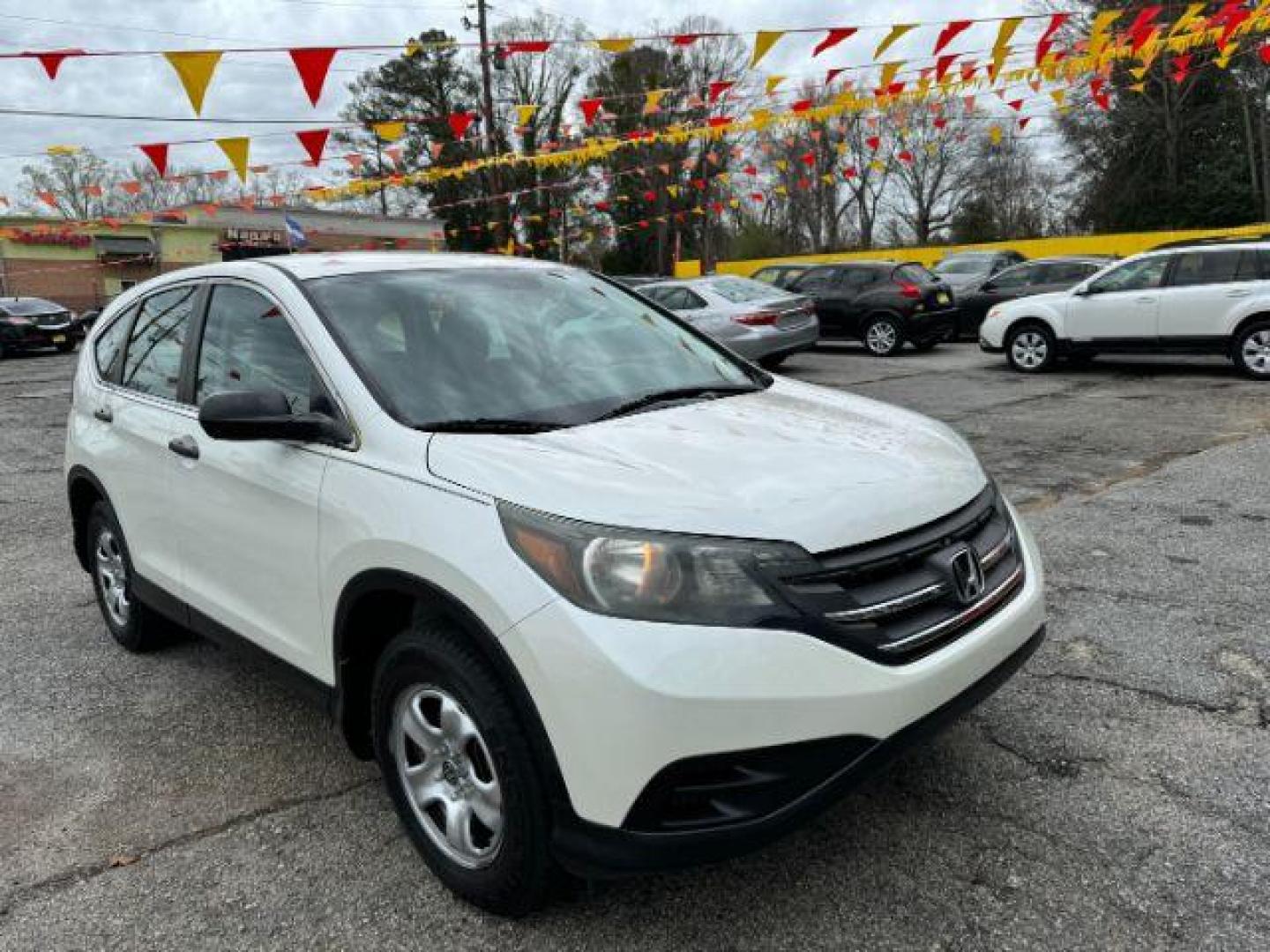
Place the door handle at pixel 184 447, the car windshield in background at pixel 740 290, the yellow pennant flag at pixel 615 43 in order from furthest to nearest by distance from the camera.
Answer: the car windshield in background at pixel 740 290, the yellow pennant flag at pixel 615 43, the door handle at pixel 184 447

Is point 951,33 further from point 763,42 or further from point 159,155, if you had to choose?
point 159,155

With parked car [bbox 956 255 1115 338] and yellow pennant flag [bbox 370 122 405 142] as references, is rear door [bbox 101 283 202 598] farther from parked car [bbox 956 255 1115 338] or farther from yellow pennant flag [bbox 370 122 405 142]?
parked car [bbox 956 255 1115 338]

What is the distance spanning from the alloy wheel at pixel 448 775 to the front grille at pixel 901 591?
0.87 metres

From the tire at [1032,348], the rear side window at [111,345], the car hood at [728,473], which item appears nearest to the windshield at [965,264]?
the tire at [1032,348]

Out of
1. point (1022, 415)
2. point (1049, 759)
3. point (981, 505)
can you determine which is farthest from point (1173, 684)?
point (1022, 415)

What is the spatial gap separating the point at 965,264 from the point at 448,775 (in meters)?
19.2

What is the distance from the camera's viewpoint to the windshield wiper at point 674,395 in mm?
2816

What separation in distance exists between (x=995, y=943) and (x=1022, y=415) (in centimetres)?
809

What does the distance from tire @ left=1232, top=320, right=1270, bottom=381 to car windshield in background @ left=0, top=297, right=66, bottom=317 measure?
24822mm

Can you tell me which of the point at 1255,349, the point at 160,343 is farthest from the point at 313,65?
the point at 1255,349

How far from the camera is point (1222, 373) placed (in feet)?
37.9

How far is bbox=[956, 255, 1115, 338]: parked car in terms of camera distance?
14812 millimetres

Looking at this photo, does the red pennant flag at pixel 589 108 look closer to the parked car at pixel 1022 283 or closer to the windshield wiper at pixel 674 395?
the parked car at pixel 1022 283

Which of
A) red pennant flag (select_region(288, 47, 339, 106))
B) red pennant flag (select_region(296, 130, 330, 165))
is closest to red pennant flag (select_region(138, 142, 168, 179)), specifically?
red pennant flag (select_region(296, 130, 330, 165))
